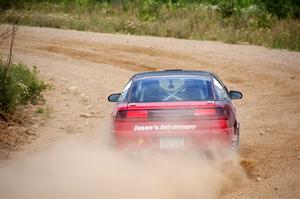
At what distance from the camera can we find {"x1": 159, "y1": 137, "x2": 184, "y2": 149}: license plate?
7.91 metres

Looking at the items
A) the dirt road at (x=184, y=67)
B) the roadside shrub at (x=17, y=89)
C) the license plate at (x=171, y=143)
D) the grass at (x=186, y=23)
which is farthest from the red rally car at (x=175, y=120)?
the grass at (x=186, y=23)

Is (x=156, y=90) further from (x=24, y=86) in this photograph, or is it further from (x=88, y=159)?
(x=24, y=86)

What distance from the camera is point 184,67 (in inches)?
831

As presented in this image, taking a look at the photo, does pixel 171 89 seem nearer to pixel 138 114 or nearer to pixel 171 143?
pixel 138 114

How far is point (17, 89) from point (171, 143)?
600 centimetres

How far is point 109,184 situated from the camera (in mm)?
7535

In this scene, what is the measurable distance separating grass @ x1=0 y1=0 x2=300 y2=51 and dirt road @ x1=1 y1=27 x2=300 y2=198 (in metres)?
1.31

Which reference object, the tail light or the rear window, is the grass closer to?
the rear window

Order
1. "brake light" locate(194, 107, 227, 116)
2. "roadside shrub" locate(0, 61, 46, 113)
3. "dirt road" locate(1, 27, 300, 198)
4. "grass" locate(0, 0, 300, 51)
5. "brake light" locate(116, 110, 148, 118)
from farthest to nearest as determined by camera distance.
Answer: "grass" locate(0, 0, 300, 51), "roadside shrub" locate(0, 61, 46, 113), "dirt road" locate(1, 27, 300, 198), "brake light" locate(116, 110, 148, 118), "brake light" locate(194, 107, 227, 116)

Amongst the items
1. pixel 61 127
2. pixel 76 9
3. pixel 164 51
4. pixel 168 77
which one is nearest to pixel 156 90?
pixel 168 77

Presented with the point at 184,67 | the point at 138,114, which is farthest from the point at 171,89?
the point at 184,67

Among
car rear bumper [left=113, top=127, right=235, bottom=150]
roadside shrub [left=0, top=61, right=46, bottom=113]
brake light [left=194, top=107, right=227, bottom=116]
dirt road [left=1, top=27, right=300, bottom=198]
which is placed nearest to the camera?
car rear bumper [left=113, top=127, right=235, bottom=150]

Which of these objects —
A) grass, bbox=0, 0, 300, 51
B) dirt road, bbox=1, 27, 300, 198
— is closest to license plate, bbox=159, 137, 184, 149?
dirt road, bbox=1, 27, 300, 198

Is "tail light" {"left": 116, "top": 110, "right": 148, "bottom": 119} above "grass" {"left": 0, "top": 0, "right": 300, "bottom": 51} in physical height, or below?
above
